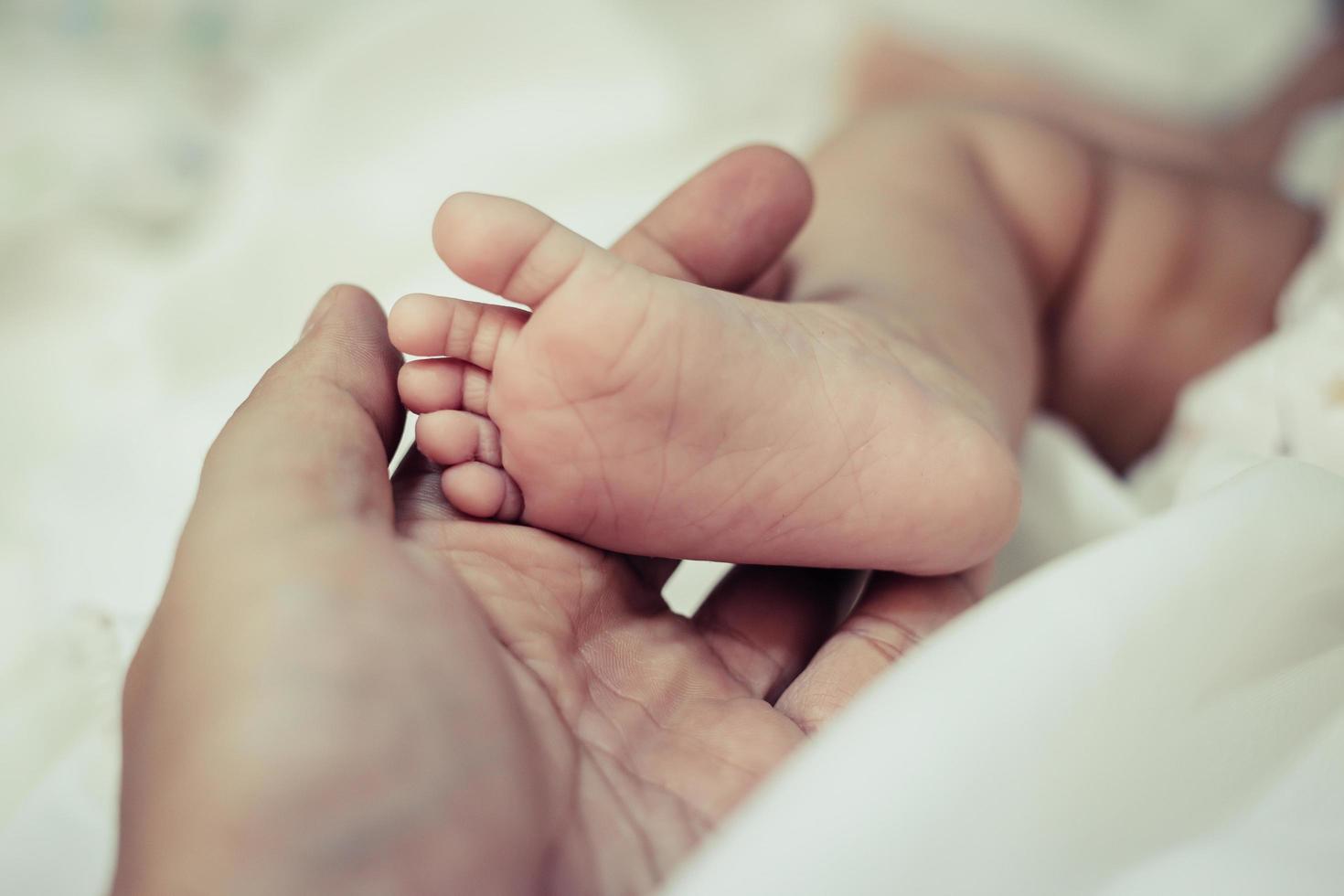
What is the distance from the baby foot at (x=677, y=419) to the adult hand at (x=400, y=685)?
0.04m

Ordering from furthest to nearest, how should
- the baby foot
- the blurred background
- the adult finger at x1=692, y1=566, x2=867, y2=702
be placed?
1. the blurred background
2. the adult finger at x1=692, y1=566, x2=867, y2=702
3. the baby foot

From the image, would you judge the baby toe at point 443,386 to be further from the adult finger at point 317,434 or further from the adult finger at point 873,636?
the adult finger at point 873,636

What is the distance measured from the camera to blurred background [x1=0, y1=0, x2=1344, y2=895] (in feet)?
2.43

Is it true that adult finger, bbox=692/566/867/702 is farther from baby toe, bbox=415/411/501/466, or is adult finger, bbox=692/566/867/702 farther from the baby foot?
baby toe, bbox=415/411/501/466

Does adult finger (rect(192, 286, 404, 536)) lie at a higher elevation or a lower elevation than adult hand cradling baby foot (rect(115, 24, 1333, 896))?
higher

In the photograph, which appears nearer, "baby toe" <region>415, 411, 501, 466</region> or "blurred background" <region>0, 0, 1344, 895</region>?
"baby toe" <region>415, 411, 501, 466</region>

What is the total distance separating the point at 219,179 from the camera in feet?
3.33

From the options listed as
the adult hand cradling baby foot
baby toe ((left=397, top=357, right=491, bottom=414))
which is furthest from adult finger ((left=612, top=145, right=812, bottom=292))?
baby toe ((left=397, top=357, right=491, bottom=414))

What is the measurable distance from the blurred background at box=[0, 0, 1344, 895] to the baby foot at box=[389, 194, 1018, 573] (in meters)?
0.21

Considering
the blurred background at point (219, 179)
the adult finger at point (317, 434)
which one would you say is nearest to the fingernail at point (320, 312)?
the adult finger at point (317, 434)

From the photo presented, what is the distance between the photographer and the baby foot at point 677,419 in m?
0.45

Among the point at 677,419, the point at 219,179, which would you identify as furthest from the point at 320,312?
the point at 219,179

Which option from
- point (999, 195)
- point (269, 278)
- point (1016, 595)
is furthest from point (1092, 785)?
point (269, 278)

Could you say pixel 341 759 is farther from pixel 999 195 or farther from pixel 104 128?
pixel 104 128
